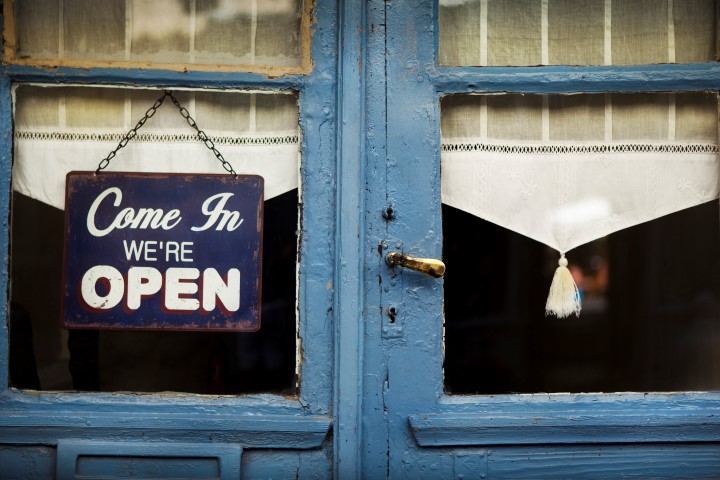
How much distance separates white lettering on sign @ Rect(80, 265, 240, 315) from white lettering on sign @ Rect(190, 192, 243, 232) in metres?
0.17

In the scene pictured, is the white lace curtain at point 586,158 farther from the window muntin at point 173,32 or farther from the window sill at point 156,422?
the window sill at point 156,422

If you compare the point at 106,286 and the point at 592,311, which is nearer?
the point at 106,286

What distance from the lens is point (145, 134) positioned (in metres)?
2.46

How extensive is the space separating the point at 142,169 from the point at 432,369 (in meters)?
1.26

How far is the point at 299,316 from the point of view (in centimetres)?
240

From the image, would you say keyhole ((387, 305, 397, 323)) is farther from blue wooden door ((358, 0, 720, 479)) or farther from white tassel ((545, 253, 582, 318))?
white tassel ((545, 253, 582, 318))

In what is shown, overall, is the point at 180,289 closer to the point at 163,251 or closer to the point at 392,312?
the point at 163,251

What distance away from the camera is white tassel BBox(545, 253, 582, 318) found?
2.50m

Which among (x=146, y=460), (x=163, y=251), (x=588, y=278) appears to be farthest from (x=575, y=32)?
(x=146, y=460)

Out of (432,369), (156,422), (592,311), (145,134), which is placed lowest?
(156,422)

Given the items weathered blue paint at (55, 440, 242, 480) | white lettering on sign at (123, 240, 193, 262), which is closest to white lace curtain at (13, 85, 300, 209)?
white lettering on sign at (123, 240, 193, 262)

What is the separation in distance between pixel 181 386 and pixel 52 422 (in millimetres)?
437

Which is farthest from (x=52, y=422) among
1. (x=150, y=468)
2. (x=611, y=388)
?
(x=611, y=388)

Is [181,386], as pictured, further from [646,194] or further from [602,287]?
[646,194]
